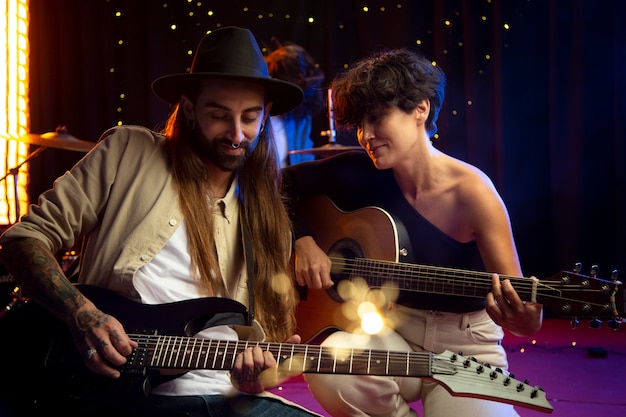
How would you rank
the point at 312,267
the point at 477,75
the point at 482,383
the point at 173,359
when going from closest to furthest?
the point at 482,383 → the point at 173,359 → the point at 312,267 → the point at 477,75

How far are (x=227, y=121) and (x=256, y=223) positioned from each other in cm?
40

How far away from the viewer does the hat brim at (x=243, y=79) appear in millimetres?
2623

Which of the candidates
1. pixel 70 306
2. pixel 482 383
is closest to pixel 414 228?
pixel 482 383

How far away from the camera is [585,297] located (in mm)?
2480

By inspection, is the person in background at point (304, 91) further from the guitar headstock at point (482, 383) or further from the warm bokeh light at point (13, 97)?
the guitar headstock at point (482, 383)

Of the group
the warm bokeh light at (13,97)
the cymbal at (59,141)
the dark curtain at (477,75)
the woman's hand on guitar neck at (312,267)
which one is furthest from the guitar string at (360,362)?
the warm bokeh light at (13,97)

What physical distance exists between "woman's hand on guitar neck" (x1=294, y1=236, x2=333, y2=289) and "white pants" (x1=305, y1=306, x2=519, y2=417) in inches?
10.4

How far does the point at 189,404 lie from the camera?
90.3 inches

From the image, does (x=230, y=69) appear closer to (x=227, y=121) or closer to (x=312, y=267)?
(x=227, y=121)

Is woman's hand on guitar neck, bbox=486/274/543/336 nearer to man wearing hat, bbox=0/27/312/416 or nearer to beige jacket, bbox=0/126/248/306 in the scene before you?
man wearing hat, bbox=0/27/312/416

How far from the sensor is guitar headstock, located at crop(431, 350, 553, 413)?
2.04 metres

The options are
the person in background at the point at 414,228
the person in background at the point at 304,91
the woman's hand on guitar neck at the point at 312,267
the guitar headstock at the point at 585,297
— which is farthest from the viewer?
the person in background at the point at 304,91

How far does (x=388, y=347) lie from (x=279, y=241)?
24.0 inches

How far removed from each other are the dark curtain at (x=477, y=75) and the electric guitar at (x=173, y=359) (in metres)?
4.18
